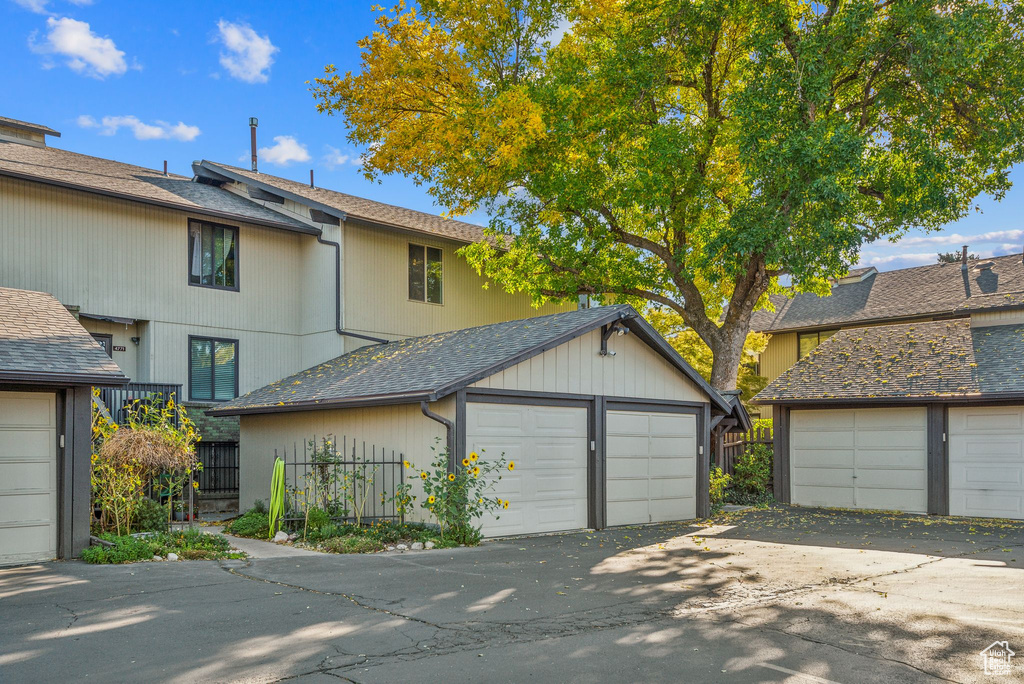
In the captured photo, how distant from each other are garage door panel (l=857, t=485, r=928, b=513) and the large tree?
187 inches

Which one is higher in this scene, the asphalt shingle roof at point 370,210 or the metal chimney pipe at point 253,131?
the metal chimney pipe at point 253,131

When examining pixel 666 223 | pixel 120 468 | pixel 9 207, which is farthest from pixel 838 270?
pixel 9 207

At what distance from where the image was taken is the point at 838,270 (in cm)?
1970

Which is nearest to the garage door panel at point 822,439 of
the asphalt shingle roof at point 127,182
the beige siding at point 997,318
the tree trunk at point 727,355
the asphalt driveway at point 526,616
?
the tree trunk at point 727,355

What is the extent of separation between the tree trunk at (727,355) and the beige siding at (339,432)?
1087 centimetres

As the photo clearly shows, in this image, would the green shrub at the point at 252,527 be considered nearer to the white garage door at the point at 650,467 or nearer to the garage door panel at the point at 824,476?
the white garage door at the point at 650,467

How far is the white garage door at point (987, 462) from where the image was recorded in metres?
16.7

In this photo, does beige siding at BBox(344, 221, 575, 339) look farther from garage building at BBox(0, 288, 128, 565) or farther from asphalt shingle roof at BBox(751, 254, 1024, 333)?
asphalt shingle roof at BBox(751, 254, 1024, 333)

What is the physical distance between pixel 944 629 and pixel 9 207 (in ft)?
57.4

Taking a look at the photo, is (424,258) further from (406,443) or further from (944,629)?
(944,629)

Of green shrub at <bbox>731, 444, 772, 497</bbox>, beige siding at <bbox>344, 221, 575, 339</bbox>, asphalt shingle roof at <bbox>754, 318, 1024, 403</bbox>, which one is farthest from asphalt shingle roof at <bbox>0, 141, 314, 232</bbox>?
asphalt shingle roof at <bbox>754, 318, 1024, 403</bbox>

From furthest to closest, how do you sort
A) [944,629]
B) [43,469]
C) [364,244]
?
1. [364,244]
2. [43,469]
3. [944,629]

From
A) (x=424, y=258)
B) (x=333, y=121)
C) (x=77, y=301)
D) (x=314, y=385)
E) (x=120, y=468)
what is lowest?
(x=120, y=468)

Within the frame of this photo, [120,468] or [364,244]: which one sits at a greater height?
[364,244]
